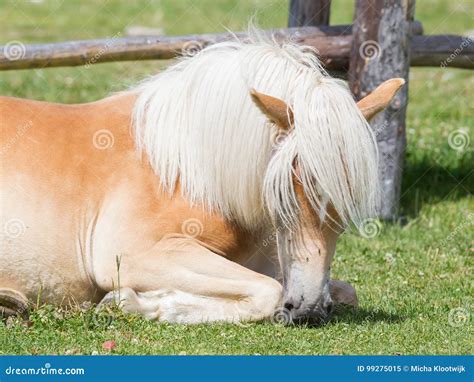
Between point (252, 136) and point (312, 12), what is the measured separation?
12.7 feet

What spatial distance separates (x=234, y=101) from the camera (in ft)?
17.5

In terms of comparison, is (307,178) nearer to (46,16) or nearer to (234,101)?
(234,101)

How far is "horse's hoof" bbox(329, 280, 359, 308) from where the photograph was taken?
228 inches

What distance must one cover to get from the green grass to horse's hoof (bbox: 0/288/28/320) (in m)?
A: 0.13

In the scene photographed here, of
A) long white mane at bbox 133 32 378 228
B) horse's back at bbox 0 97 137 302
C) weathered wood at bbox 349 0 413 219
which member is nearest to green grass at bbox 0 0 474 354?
horse's back at bbox 0 97 137 302

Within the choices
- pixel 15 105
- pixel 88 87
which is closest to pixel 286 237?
pixel 15 105

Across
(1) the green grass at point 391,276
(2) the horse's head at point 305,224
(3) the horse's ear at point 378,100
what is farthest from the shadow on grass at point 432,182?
(2) the horse's head at point 305,224

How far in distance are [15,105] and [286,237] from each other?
1.77 meters

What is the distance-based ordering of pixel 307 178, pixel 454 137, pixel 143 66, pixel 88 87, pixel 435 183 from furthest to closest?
1. pixel 143 66
2. pixel 88 87
3. pixel 454 137
4. pixel 435 183
5. pixel 307 178

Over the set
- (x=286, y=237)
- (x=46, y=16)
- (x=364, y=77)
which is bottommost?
(x=286, y=237)

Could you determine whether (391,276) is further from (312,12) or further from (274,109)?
(312,12)

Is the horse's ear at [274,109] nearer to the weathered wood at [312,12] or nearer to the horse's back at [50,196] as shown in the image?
the horse's back at [50,196]

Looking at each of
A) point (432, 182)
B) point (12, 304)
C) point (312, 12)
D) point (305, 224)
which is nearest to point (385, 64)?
point (312, 12)

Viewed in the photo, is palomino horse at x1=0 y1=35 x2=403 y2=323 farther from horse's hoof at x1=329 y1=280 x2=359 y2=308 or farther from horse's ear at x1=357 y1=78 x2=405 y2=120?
horse's hoof at x1=329 y1=280 x2=359 y2=308
